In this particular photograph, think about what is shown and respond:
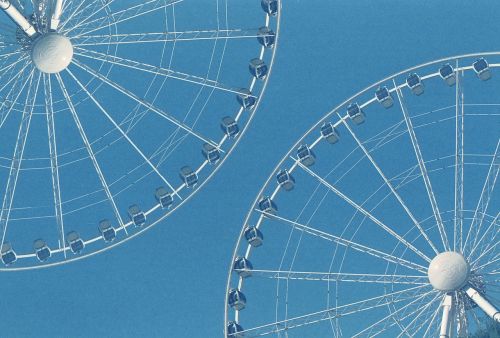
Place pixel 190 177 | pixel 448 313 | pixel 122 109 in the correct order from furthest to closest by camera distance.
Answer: pixel 122 109 < pixel 190 177 < pixel 448 313

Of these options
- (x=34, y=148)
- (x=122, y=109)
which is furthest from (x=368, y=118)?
(x=34, y=148)

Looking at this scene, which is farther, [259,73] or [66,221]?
[66,221]

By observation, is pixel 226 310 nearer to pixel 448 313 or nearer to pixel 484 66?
pixel 448 313

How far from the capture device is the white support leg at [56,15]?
268 feet

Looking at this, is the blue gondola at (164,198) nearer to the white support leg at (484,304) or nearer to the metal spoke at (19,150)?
the metal spoke at (19,150)

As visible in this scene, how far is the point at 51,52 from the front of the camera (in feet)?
271

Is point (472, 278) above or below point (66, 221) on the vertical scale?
below

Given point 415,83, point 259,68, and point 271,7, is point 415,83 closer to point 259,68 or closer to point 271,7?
point 259,68

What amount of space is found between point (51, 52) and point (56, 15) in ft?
7.41

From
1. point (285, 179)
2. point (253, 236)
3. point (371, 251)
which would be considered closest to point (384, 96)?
point (285, 179)

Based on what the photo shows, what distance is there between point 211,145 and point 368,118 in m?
27.4

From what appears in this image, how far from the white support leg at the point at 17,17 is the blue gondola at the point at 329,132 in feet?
66.6

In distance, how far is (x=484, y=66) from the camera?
88.1 metres

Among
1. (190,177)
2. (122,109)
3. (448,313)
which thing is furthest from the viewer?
(122,109)
